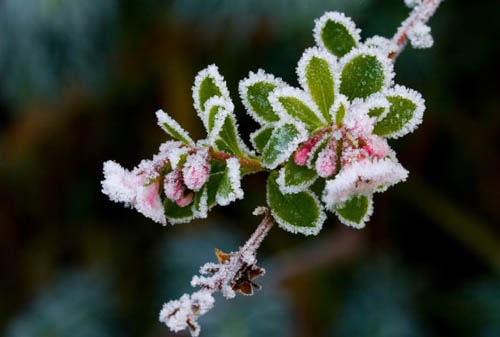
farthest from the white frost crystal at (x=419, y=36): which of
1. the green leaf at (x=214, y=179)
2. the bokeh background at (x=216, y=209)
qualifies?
the bokeh background at (x=216, y=209)

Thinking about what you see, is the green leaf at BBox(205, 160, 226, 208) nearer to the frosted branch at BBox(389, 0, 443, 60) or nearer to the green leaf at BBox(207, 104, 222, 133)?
the green leaf at BBox(207, 104, 222, 133)

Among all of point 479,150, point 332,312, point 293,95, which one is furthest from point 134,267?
point 293,95

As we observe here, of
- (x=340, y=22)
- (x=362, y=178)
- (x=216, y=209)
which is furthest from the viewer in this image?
(x=216, y=209)

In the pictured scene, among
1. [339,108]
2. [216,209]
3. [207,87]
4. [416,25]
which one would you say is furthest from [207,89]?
[216,209]

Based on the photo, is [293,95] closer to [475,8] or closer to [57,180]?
[475,8]

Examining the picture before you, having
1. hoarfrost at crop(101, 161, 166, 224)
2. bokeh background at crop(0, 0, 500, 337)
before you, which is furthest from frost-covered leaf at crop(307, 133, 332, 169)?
bokeh background at crop(0, 0, 500, 337)

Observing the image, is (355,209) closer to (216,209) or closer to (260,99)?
(260,99)
